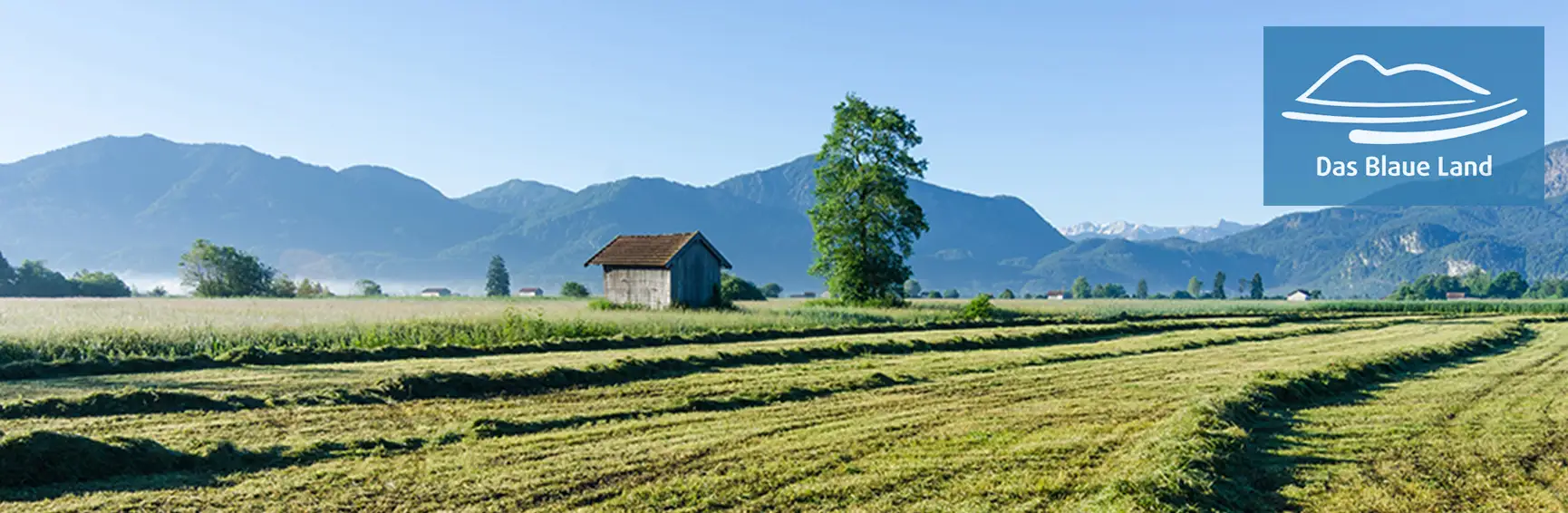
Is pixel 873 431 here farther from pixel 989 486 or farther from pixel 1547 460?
pixel 1547 460

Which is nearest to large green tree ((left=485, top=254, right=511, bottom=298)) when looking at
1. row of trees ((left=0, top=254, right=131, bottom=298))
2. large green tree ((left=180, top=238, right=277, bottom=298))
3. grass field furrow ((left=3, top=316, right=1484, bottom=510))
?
large green tree ((left=180, top=238, right=277, bottom=298))

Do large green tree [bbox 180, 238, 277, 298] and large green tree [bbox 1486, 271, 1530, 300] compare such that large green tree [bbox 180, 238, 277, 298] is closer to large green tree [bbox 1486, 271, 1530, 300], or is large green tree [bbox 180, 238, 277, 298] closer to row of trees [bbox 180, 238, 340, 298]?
row of trees [bbox 180, 238, 340, 298]

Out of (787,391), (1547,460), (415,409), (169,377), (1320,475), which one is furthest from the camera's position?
(169,377)

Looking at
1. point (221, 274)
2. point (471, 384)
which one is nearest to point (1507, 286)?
point (221, 274)

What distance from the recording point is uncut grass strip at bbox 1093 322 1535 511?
7652 mm

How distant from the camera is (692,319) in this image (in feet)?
100

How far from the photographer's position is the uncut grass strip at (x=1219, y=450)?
25.1 ft

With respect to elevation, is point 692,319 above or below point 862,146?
below

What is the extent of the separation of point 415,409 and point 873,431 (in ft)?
20.7

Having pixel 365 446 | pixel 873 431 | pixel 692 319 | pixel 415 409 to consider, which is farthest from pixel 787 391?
pixel 692 319

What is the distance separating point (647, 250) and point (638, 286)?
6.02 feet

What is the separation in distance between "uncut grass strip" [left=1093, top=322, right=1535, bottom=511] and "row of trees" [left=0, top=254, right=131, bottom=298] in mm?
90111

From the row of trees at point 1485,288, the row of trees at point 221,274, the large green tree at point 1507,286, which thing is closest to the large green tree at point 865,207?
the row of trees at point 221,274

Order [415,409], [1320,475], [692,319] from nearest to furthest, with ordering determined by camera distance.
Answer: [1320,475]
[415,409]
[692,319]
